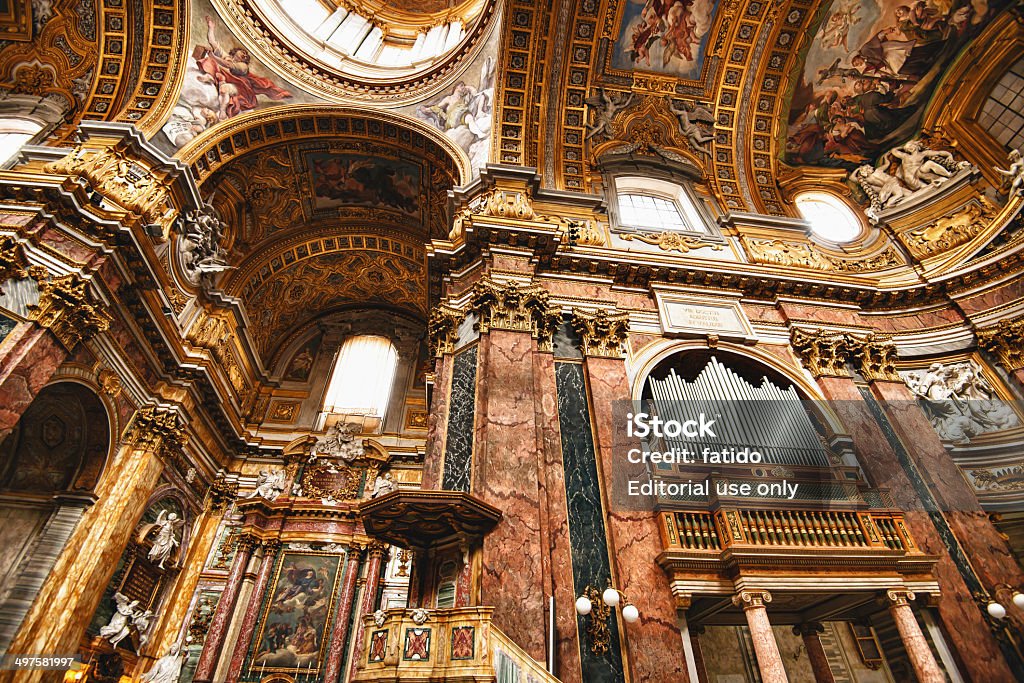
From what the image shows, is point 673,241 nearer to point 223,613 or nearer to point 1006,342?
point 1006,342

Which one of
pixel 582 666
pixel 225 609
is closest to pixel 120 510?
pixel 225 609

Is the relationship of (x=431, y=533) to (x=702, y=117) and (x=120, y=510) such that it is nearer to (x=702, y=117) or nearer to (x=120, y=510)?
(x=120, y=510)

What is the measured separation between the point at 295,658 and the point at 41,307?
9.22 meters

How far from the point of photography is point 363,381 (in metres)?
18.0

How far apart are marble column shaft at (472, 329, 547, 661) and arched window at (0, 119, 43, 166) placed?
1185 cm

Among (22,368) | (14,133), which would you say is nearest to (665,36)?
(22,368)

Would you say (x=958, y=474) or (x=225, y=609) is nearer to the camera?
(x=958, y=474)

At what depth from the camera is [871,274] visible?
12.1 metres

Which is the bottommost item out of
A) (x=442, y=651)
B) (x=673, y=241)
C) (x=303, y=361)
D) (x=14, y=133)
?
(x=442, y=651)

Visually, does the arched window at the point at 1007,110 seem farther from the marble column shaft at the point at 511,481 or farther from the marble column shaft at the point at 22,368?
the marble column shaft at the point at 22,368

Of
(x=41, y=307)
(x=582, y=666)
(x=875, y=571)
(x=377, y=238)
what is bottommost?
(x=582, y=666)

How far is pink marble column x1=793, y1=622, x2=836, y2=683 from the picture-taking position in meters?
7.60

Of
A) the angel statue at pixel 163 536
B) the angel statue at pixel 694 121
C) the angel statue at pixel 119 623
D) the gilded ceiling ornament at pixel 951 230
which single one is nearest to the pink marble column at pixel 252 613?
the angel statue at pixel 163 536

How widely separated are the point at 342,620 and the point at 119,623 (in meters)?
4.57
